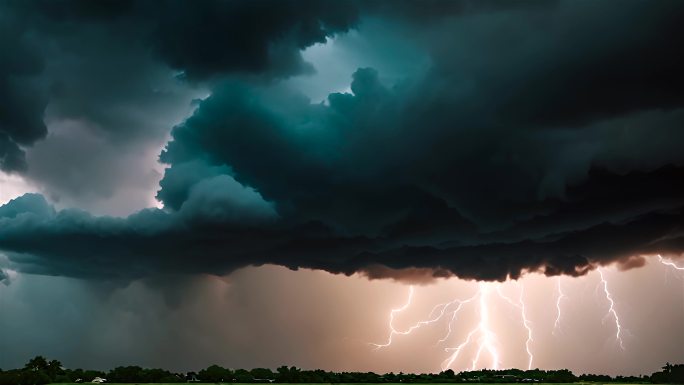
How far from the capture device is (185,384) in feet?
630

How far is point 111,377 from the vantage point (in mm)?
192375

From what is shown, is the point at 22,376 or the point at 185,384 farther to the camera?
the point at 185,384

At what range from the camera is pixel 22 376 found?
498ft

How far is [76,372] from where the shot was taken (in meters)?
191

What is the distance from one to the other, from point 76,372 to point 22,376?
41146mm

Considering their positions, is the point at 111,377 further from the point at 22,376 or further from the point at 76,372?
the point at 22,376

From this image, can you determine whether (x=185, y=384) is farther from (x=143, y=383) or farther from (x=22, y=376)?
(x=22, y=376)

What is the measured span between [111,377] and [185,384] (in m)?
24.0

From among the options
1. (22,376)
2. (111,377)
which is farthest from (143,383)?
(22,376)

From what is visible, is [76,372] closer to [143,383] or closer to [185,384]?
[143,383]

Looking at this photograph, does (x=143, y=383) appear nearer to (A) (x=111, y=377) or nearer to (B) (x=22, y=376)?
(A) (x=111, y=377)

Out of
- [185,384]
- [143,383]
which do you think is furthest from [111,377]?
[185,384]

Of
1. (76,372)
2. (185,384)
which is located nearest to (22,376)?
(76,372)

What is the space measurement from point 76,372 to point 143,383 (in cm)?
2139
